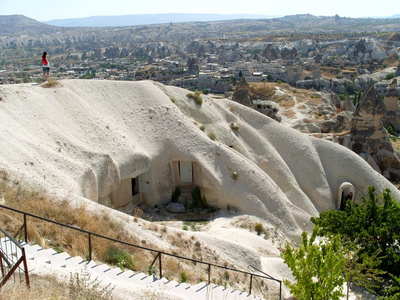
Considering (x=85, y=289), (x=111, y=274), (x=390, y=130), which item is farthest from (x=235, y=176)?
(x=390, y=130)

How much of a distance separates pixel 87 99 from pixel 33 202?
12226 millimetres

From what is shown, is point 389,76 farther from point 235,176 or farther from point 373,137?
point 235,176

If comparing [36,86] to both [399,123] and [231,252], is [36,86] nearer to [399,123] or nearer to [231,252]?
[231,252]

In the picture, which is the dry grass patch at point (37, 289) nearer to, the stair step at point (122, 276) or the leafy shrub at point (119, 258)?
the stair step at point (122, 276)

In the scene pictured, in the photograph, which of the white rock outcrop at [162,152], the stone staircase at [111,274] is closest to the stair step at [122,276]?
the stone staircase at [111,274]

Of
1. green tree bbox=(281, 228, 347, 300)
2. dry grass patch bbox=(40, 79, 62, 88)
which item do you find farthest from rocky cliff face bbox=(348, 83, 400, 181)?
green tree bbox=(281, 228, 347, 300)

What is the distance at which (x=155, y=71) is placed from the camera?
119812 millimetres

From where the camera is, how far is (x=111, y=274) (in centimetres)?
1026

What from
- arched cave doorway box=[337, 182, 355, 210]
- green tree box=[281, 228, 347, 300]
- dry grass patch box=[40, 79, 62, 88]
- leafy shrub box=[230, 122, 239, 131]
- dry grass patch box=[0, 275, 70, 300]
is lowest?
arched cave doorway box=[337, 182, 355, 210]

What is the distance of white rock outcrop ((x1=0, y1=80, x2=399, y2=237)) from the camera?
59.7ft

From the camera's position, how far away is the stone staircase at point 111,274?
9.03 meters

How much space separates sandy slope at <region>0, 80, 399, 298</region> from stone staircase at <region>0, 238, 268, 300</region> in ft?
14.4

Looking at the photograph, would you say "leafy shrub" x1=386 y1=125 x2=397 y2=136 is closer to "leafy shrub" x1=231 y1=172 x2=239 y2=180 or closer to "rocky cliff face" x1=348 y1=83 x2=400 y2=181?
"rocky cliff face" x1=348 y1=83 x2=400 y2=181

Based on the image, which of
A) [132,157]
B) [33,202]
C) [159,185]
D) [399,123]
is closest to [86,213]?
[33,202]
